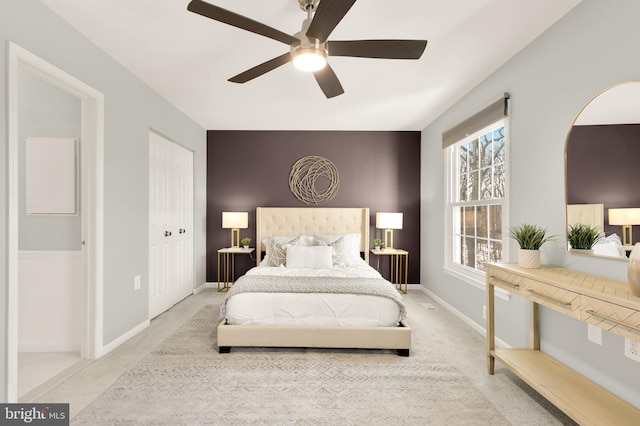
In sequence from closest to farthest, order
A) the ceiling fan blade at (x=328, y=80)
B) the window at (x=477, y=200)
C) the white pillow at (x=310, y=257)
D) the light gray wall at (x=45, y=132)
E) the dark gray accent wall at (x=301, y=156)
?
the ceiling fan blade at (x=328, y=80) < the light gray wall at (x=45, y=132) < the window at (x=477, y=200) < the white pillow at (x=310, y=257) < the dark gray accent wall at (x=301, y=156)

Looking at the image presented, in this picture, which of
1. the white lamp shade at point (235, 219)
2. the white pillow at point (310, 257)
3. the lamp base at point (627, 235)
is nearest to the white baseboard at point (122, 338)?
the white pillow at point (310, 257)

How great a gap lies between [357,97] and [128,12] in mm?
2280

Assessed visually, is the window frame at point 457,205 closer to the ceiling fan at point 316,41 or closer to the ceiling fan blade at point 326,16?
the ceiling fan at point 316,41

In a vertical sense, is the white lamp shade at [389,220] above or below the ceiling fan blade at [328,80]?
below

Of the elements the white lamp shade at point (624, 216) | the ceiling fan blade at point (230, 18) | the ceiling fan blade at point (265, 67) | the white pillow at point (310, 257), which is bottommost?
the white pillow at point (310, 257)

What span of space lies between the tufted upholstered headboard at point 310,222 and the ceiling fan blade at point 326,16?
3393 millimetres

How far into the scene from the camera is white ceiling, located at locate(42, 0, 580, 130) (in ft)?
7.03

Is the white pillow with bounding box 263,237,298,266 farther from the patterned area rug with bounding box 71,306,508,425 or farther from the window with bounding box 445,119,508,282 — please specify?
the window with bounding box 445,119,508,282

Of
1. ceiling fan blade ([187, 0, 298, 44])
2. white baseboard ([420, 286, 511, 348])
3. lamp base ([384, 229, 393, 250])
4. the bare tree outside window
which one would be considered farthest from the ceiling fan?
lamp base ([384, 229, 393, 250])

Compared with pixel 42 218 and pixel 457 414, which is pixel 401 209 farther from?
pixel 42 218

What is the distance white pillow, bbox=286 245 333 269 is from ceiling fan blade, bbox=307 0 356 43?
260 cm

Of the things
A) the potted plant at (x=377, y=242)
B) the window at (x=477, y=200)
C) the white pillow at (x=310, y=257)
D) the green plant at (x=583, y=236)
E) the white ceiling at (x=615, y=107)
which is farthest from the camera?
the potted plant at (x=377, y=242)

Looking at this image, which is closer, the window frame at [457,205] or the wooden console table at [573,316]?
the wooden console table at [573,316]

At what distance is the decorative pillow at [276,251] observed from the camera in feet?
13.6
